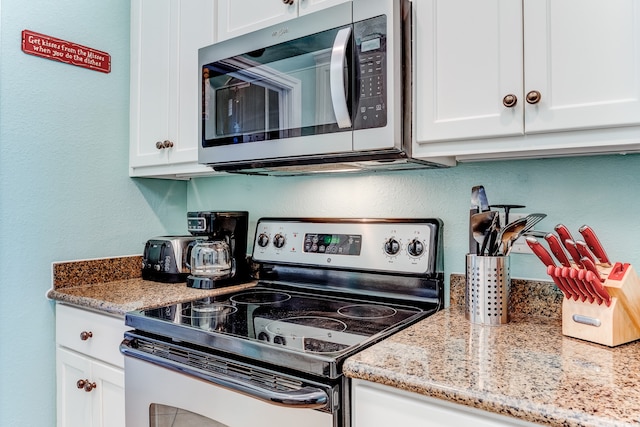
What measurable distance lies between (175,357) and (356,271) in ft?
2.08

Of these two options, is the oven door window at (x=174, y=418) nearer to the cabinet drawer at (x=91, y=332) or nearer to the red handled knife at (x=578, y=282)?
the cabinet drawer at (x=91, y=332)

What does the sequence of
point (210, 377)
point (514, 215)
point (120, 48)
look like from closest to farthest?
point (210, 377) < point (514, 215) < point (120, 48)

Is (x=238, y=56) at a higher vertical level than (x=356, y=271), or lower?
higher

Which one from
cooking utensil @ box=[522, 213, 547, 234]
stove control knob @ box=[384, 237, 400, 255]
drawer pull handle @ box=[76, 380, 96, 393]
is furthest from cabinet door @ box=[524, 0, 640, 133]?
drawer pull handle @ box=[76, 380, 96, 393]

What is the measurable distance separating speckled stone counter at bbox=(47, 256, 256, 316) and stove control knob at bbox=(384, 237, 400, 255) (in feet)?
1.97

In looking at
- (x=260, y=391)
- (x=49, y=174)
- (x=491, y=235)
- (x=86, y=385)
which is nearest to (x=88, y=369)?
(x=86, y=385)

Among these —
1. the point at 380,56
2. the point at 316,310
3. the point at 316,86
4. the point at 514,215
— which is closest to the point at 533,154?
the point at 514,215

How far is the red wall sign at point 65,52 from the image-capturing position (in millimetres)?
1578

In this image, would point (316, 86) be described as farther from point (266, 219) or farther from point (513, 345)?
point (513, 345)

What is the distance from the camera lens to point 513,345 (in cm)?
94

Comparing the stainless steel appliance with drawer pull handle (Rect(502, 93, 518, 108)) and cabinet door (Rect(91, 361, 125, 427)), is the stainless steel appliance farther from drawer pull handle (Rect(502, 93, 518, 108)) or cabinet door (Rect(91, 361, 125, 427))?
drawer pull handle (Rect(502, 93, 518, 108))

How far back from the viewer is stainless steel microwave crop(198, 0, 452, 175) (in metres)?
1.10

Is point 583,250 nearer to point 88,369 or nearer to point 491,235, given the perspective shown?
point 491,235

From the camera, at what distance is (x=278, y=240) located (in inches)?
65.8
